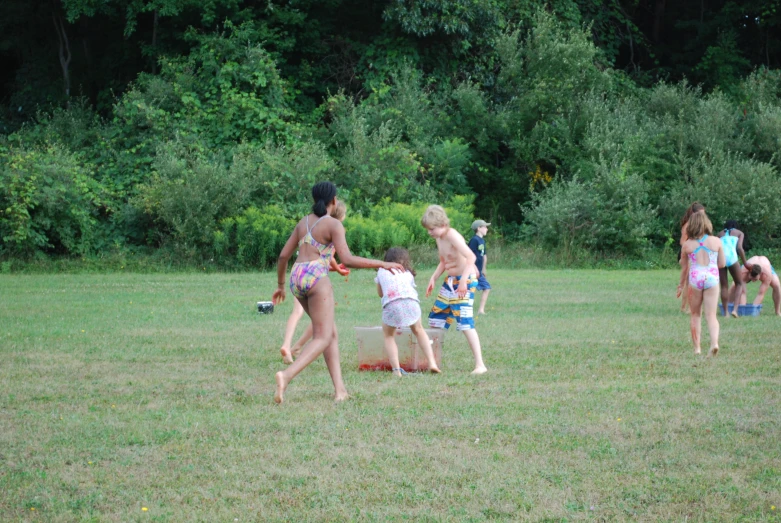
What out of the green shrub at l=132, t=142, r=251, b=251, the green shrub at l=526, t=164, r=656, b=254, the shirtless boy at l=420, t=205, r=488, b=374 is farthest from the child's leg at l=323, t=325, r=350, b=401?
the green shrub at l=526, t=164, r=656, b=254

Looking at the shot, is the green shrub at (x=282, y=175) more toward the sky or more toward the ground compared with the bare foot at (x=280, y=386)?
more toward the sky

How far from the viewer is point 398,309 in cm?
936

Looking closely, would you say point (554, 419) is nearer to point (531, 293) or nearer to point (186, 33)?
point (531, 293)

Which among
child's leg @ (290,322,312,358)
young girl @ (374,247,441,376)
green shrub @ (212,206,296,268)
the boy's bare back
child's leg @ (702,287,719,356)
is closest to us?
young girl @ (374,247,441,376)

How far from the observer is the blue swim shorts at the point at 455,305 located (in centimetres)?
969

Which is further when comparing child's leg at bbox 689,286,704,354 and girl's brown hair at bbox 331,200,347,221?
child's leg at bbox 689,286,704,354

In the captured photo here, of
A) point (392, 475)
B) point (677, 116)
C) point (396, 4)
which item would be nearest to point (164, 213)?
point (396, 4)

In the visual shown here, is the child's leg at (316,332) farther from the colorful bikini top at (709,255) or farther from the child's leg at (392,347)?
the colorful bikini top at (709,255)

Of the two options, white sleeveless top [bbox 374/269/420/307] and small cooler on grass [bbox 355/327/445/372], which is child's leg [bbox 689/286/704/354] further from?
white sleeveless top [bbox 374/269/420/307]

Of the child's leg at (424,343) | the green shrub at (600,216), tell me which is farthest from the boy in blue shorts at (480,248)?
the green shrub at (600,216)

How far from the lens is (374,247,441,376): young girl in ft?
30.7

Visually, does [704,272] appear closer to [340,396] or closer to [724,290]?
[724,290]

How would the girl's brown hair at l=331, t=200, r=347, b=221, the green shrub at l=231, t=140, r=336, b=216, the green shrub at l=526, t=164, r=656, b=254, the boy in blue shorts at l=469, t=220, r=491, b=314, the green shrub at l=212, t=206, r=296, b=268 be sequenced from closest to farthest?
the girl's brown hair at l=331, t=200, r=347, b=221, the boy in blue shorts at l=469, t=220, r=491, b=314, the green shrub at l=212, t=206, r=296, b=268, the green shrub at l=231, t=140, r=336, b=216, the green shrub at l=526, t=164, r=656, b=254

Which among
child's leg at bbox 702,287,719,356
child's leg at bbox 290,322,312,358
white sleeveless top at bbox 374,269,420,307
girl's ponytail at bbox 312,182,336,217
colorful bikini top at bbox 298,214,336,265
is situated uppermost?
girl's ponytail at bbox 312,182,336,217
